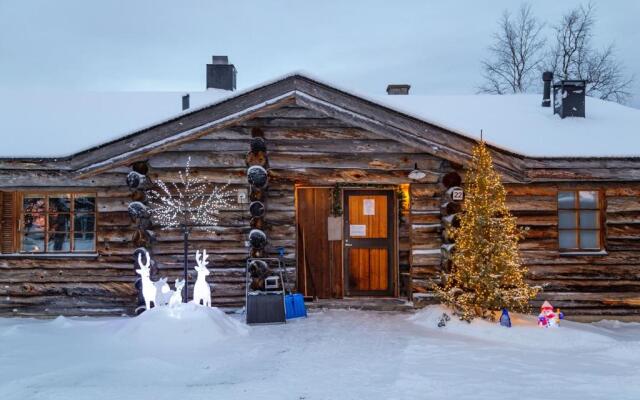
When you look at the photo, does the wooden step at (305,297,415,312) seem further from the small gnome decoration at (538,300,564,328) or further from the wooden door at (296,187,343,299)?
the small gnome decoration at (538,300,564,328)

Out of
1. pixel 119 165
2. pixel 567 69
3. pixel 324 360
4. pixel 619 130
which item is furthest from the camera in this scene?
pixel 567 69

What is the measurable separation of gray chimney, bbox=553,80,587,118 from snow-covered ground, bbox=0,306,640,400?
4714 millimetres

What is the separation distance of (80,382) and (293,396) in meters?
2.47

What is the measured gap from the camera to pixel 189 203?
1048 cm

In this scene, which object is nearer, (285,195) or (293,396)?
(293,396)

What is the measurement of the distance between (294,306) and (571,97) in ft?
24.5

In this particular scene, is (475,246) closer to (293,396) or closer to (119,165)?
(293,396)

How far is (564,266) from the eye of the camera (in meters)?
10.7

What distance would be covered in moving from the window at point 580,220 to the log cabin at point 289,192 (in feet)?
0.09

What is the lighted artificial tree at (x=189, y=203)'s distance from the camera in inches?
410

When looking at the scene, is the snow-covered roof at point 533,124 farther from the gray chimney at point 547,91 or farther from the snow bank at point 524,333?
the snow bank at point 524,333

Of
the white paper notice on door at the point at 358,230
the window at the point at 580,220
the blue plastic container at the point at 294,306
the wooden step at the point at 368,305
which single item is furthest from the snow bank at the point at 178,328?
the window at the point at 580,220

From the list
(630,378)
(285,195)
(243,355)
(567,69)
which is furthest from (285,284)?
(567,69)

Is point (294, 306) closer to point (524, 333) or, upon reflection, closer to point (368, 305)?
point (368, 305)
